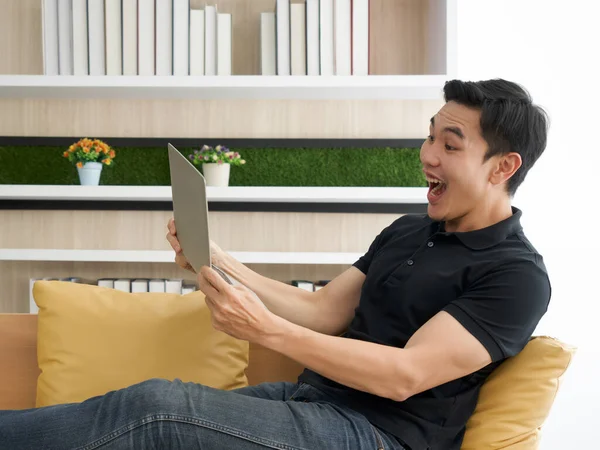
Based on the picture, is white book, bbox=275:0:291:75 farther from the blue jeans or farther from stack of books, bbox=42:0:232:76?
the blue jeans

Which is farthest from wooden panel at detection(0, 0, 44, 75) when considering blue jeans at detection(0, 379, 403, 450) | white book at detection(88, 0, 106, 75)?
blue jeans at detection(0, 379, 403, 450)

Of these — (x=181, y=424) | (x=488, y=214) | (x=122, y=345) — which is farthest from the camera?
(x=122, y=345)

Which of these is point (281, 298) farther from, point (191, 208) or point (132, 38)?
point (132, 38)

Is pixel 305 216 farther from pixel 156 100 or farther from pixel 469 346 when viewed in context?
pixel 469 346

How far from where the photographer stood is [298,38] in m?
2.38

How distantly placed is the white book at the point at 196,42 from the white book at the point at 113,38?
0.82ft

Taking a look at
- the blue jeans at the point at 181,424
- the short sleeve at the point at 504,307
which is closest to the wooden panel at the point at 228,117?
the short sleeve at the point at 504,307

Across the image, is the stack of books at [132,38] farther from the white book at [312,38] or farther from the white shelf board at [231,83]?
the white book at [312,38]

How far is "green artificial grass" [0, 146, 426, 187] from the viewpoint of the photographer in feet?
8.55

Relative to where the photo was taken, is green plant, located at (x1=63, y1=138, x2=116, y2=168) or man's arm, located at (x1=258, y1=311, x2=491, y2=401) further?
green plant, located at (x1=63, y1=138, x2=116, y2=168)

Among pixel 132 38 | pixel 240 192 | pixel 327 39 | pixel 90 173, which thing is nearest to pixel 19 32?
pixel 132 38

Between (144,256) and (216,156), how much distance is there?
1.45 feet

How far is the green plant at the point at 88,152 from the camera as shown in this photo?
2.45m

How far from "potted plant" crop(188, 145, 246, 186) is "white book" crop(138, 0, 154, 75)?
0.34m
